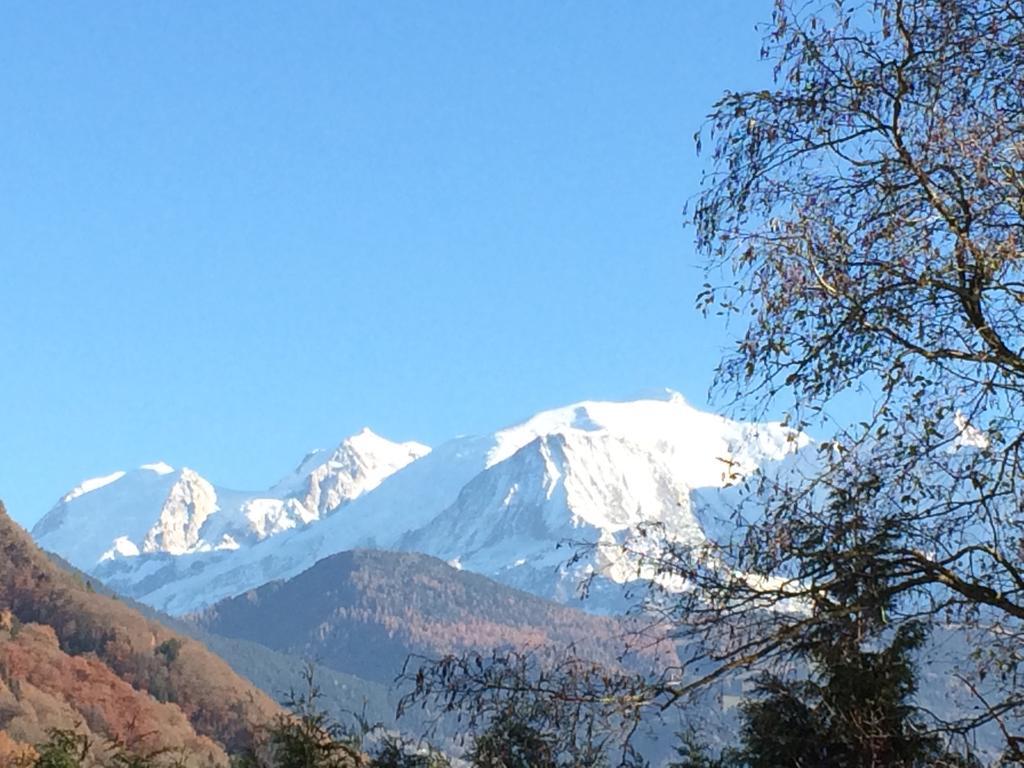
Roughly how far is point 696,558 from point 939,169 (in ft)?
8.77

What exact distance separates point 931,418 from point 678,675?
6.82 feet

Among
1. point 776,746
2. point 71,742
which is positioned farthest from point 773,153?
point 71,742

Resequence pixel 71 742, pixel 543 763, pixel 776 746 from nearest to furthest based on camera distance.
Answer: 1. pixel 543 763
2. pixel 776 746
3. pixel 71 742

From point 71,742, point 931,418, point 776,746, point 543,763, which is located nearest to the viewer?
point 931,418

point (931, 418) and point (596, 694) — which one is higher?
point (931, 418)

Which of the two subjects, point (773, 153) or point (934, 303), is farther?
point (773, 153)

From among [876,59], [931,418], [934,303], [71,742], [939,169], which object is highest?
[876,59]

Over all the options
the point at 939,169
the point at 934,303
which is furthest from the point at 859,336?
the point at 939,169

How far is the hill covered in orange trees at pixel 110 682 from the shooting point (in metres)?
142

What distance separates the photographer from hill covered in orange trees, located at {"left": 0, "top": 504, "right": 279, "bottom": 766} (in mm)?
141500

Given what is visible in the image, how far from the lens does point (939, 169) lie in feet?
27.9

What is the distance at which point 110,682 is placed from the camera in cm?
16962

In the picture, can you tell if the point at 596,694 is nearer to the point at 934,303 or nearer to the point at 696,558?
the point at 696,558

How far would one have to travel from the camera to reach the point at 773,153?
9.12 m
